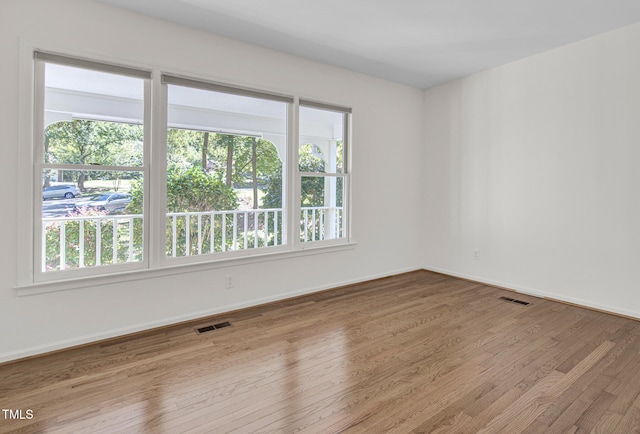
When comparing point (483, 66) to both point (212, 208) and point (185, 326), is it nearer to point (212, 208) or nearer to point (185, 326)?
point (212, 208)

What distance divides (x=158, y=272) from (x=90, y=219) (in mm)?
703

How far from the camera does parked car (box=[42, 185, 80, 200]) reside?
2.49 m

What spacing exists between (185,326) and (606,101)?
4397 millimetres

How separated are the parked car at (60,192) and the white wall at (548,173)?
166 inches

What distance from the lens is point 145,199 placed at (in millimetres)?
2838

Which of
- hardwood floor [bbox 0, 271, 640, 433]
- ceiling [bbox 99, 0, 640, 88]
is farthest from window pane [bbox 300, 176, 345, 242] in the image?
ceiling [bbox 99, 0, 640, 88]

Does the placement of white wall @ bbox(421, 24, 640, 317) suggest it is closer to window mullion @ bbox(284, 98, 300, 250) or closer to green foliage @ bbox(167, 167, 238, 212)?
window mullion @ bbox(284, 98, 300, 250)

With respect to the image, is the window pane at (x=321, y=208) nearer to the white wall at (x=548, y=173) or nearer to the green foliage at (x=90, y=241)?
the white wall at (x=548, y=173)

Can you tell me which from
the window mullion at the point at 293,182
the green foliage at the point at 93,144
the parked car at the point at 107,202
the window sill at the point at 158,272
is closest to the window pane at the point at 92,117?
the green foliage at the point at 93,144

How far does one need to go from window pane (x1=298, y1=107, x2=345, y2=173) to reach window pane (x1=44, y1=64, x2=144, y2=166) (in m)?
1.67

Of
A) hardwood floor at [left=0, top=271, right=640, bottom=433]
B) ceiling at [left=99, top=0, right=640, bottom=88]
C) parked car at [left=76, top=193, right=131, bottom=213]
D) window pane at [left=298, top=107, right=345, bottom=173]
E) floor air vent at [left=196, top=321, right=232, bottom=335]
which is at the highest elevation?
ceiling at [left=99, top=0, right=640, bottom=88]

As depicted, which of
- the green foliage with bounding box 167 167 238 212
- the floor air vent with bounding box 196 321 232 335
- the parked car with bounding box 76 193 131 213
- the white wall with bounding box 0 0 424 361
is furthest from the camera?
the green foliage with bounding box 167 167 238 212

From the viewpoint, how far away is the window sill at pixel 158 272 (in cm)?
243

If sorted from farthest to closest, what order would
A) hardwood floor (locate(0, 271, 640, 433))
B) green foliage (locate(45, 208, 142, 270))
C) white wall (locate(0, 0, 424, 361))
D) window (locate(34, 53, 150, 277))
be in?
green foliage (locate(45, 208, 142, 270)) < window (locate(34, 53, 150, 277)) < white wall (locate(0, 0, 424, 361)) < hardwood floor (locate(0, 271, 640, 433))
